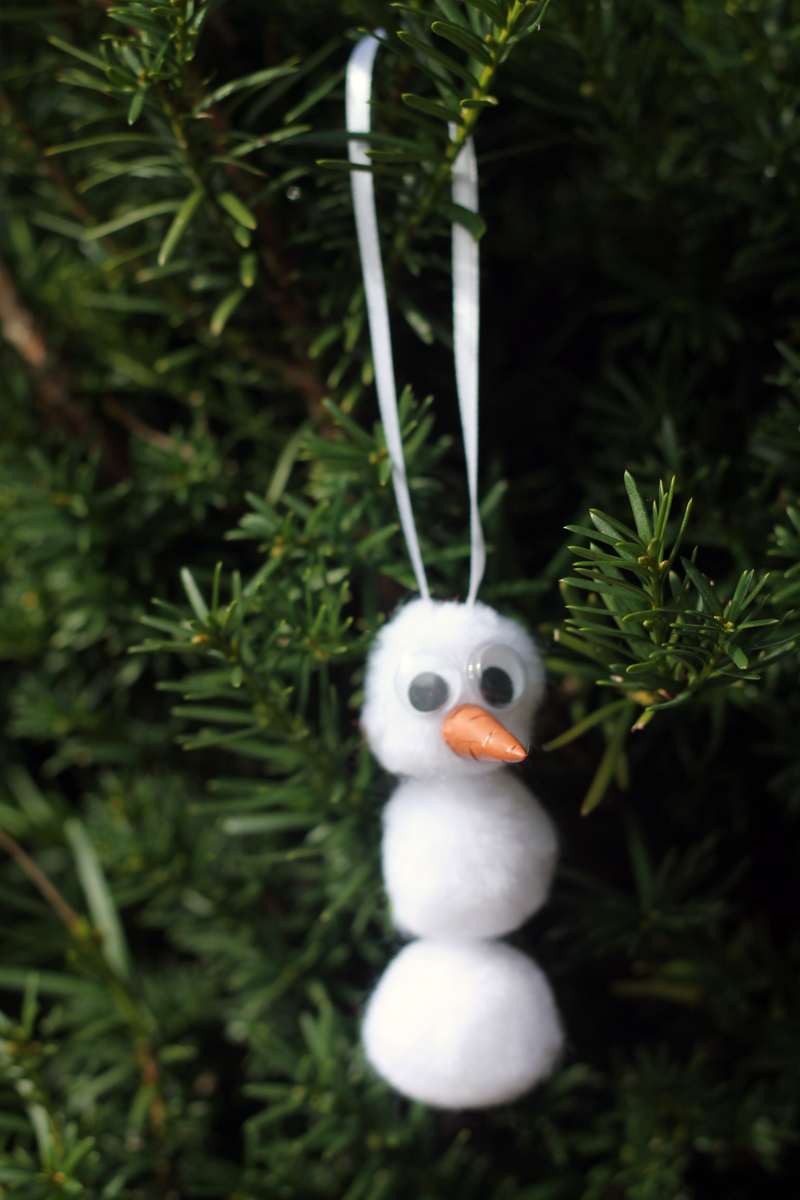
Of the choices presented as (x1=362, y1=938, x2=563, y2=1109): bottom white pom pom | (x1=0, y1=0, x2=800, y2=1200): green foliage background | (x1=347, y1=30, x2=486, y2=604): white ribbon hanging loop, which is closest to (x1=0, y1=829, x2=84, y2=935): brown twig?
(x1=0, y1=0, x2=800, y2=1200): green foliage background

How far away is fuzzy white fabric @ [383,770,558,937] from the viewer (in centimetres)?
37

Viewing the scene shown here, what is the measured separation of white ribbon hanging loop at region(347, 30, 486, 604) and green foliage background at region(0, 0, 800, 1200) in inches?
0.6

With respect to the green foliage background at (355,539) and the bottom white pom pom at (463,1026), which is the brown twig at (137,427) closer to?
the green foliage background at (355,539)

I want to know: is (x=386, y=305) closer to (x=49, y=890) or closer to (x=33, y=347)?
(x=33, y=347)

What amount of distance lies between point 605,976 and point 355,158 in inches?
19.8

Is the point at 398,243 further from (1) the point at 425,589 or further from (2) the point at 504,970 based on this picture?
(2) the point at 504,970

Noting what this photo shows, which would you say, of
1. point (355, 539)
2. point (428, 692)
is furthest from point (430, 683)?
point (355, 539)

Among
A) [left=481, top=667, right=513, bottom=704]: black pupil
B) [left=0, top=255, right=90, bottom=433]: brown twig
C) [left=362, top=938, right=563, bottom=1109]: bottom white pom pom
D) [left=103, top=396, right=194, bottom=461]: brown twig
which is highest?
[left=0, top=255, right=90, bottom=433]: brown twig

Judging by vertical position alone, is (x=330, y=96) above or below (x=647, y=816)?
above

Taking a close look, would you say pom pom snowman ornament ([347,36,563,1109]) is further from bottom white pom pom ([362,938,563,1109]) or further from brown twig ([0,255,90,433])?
brown twig ([0,255,90,433])

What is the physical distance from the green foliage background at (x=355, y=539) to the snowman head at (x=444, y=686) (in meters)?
0.02

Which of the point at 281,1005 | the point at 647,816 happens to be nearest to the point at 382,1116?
the point at 281,1005

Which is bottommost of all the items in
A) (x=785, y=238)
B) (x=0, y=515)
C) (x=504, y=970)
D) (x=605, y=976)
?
(x=605, y=976)

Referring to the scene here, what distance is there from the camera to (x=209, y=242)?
0.45 metres
